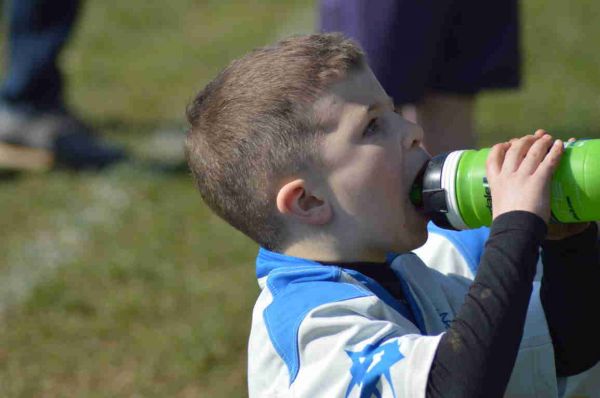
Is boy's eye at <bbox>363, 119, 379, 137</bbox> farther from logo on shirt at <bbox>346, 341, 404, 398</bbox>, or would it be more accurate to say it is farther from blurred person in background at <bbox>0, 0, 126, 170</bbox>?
blurred person in background at <bbox>0, 0, 126, 170</bbox>

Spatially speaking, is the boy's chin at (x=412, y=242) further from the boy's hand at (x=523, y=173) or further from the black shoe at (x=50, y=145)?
the black shoe at (x=50, y=145)

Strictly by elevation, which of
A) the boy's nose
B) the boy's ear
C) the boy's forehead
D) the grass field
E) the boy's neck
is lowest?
the grass field

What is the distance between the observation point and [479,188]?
6.69ft

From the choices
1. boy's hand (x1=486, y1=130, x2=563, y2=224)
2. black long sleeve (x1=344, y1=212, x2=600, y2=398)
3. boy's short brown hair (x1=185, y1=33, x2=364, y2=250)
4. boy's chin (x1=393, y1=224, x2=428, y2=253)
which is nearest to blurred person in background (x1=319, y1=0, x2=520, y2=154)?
boy's short brown hair (x1=185, y1=33, x2=364, y2=250)

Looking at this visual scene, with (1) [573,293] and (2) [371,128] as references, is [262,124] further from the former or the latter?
(1) [573,293]

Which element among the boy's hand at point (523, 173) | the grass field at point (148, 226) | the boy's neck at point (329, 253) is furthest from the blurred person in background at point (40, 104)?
the boy's hand at point (523, 173)

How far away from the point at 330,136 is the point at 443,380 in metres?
0.52

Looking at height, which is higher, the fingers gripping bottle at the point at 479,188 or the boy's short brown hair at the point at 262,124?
the boy's short brown hair at the point at 262,124

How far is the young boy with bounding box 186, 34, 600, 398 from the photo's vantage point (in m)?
1.88

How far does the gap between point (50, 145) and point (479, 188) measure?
358cm

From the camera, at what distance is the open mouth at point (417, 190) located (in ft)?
6.92

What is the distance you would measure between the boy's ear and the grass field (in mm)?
1319

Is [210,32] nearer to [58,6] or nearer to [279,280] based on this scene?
[58,6]

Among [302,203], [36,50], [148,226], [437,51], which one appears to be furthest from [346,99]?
[36,50]
